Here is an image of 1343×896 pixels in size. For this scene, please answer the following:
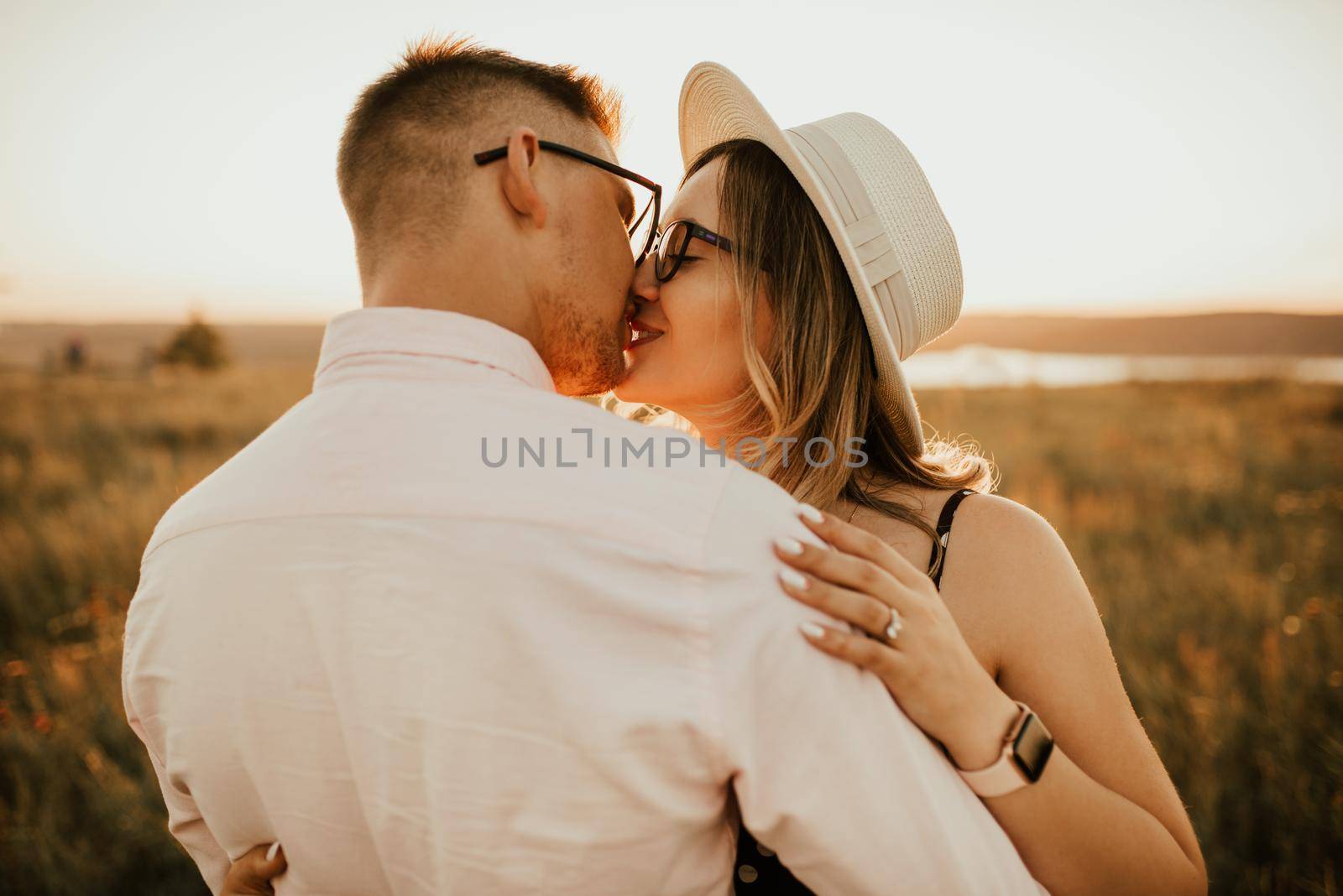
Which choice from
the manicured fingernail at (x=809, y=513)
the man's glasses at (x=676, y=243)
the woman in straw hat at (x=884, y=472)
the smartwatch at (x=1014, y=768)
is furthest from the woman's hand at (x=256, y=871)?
the man's glasses at (x=676, y=243)

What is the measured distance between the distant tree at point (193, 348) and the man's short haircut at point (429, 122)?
40.0 m

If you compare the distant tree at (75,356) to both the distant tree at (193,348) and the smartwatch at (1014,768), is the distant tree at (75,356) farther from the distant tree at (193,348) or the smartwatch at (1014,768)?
the smartwatch at (1014,768)

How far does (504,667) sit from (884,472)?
1.61 m

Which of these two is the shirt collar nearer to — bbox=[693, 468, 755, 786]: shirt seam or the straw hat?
bbox=[693, 468, 755, 786]: shirt seam

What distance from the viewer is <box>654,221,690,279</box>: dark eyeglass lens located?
8.41 feet

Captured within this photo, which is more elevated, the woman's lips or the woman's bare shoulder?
the woman's lips

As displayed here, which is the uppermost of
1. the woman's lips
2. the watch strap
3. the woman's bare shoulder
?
the woman's lips

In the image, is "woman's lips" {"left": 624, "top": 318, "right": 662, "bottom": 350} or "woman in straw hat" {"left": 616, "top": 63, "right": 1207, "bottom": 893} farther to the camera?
"woman's lips" {"left": 624, "top": 318, "right": 662, "bottom": 350}

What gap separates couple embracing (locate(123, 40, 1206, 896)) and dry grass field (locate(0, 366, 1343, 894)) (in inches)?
99.3

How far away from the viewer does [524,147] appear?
187 cm

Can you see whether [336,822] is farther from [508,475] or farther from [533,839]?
[508,475]

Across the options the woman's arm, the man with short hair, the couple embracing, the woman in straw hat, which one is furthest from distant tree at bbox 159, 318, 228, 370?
the woman's arm

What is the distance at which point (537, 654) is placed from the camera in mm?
1168

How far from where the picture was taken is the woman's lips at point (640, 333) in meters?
2.67
